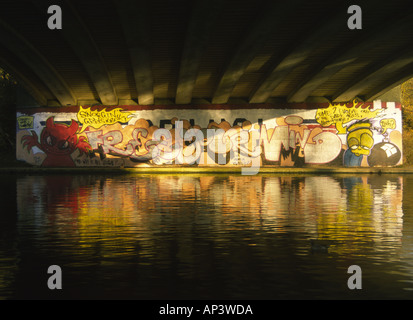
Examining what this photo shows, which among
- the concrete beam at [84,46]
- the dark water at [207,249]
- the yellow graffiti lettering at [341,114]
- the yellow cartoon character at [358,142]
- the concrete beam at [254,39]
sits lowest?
the dark water at [207,249]

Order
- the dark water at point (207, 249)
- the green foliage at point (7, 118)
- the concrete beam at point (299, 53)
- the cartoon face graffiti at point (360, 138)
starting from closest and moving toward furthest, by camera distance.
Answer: the dark water at point (207, 249)
the concrete beam at point (299, 53)
the cartoon face graffiti at point (360, 138)
the green foliage at point (7, 118)

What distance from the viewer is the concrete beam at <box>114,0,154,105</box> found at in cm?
1784

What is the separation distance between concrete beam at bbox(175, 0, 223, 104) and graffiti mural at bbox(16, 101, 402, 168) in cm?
516

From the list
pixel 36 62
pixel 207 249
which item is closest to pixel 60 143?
pixel 36 62

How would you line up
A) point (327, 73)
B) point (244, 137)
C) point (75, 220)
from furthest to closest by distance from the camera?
1. point (244, 137)
2. point (327, 73)
3. point (75, 220)

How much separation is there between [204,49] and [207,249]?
17.3 m

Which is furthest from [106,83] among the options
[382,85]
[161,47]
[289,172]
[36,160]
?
[382,85]

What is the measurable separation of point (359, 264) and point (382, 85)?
101 feet

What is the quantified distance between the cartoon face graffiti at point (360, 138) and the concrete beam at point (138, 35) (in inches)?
589

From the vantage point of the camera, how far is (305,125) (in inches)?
1443

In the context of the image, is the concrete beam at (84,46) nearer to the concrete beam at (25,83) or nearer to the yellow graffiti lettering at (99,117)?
the yellow graffiti lettering at (99,117)

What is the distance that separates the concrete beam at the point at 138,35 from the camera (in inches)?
703

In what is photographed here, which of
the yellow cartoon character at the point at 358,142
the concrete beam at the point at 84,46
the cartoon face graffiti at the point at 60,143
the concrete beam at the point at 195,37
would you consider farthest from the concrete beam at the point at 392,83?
the cartoon face graffiti at the point at 60,143
